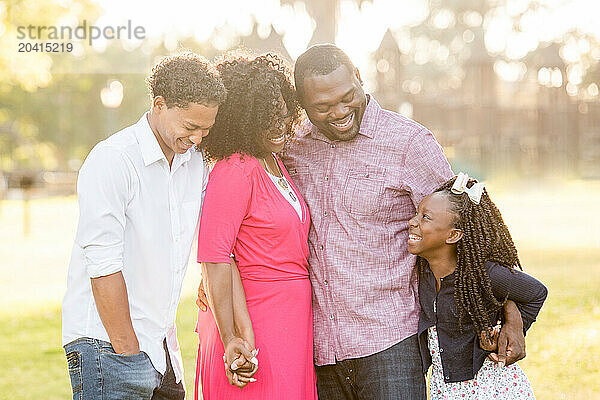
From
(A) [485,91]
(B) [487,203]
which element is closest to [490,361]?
(B) [487,203]

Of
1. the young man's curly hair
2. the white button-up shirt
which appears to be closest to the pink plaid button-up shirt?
the white button-up shirt

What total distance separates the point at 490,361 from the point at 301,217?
105 centimetres

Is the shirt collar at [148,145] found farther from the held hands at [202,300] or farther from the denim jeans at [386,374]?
the denim jeans at [386,374]

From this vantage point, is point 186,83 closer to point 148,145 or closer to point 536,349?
point 148,145

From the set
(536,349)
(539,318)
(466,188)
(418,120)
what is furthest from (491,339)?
(418,120)

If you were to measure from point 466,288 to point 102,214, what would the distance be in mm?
1536

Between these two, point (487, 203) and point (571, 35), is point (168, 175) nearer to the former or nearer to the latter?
point (487, 203)

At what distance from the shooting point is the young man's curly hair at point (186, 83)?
3.01 meters

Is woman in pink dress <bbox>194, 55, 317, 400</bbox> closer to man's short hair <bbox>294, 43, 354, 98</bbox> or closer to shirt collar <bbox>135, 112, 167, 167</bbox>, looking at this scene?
man's short hair <bbox>294, 43, 354, 98</bbox>

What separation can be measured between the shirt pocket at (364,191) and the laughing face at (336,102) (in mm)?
169

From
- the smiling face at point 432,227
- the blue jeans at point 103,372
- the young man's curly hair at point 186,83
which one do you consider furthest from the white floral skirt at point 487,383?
the young man's curly hair at point 186,83

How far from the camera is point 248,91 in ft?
10.8

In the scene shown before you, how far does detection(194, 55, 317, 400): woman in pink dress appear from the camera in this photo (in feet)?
10.6

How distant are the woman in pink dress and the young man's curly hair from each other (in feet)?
0.74
